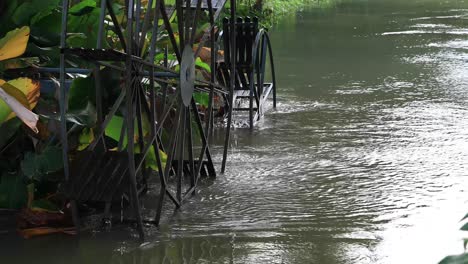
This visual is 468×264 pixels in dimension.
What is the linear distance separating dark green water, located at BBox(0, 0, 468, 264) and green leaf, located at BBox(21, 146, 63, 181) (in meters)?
0.50

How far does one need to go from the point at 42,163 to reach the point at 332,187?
257cm

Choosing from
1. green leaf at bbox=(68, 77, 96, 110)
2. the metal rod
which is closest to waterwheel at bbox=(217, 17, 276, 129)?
green leaf at bbox=(68, 77, 96, 110)

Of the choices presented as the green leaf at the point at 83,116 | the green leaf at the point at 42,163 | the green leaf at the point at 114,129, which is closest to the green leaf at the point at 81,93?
the green leaf at the point at 83,116

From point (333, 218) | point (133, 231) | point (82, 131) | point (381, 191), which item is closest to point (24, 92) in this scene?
point (82, 131)

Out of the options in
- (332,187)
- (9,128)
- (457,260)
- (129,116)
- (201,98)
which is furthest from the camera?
(201,98)

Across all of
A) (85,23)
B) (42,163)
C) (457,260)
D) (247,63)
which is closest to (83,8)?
(85,23)

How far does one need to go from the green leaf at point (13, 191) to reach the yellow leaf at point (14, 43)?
0.95m

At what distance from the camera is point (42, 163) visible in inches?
231

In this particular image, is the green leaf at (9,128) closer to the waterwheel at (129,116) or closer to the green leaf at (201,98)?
the waterwheel at (129,116)

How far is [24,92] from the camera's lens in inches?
232

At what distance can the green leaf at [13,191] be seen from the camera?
6141mm

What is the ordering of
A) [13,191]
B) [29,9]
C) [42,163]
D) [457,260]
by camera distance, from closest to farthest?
[457,260]
[42,163]
[13,191]
[29,9]

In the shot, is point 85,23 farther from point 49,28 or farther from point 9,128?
point 9,128

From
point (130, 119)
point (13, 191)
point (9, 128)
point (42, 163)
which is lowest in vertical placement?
point (13, 191)
